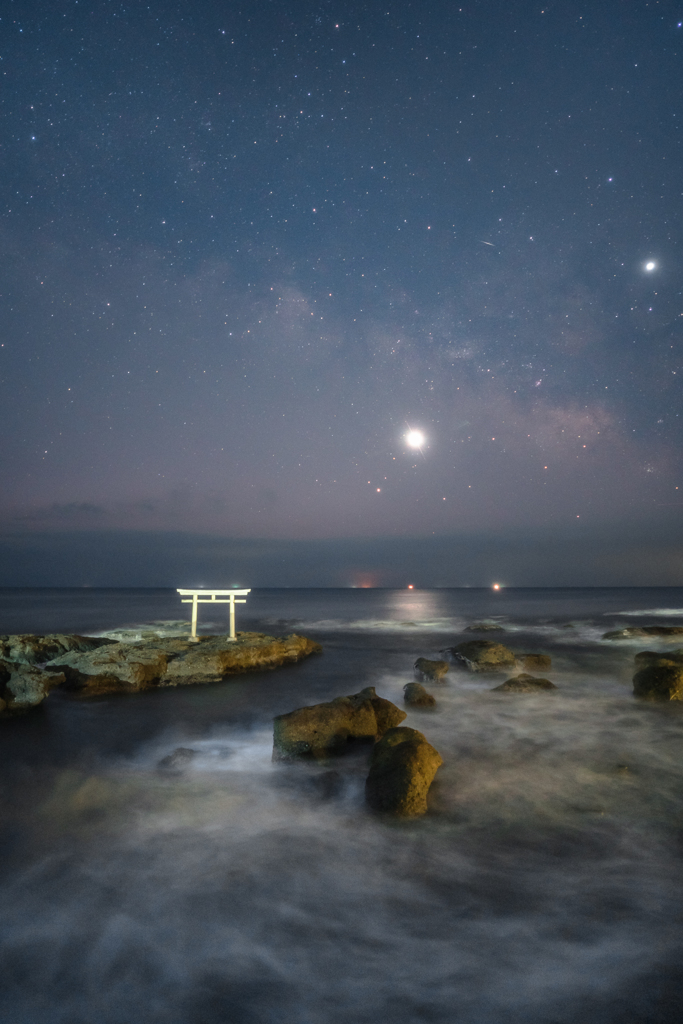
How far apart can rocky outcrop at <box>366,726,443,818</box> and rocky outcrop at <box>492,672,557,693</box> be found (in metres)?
6.83

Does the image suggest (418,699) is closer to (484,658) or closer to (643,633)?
(484,658)

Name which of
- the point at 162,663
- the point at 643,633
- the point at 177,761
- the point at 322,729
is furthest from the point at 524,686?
the point at 643,633

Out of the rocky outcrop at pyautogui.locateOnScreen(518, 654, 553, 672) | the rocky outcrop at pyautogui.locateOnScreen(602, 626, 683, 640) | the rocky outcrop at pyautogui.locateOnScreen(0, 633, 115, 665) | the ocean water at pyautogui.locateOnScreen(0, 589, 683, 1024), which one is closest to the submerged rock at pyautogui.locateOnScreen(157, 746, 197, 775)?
the ocean water at pyautogui.locateOnScreen(0, 589, 683, 1024)

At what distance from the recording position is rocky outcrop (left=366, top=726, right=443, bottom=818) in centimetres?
610

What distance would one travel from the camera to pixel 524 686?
42.1ft

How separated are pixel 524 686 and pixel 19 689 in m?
12.2

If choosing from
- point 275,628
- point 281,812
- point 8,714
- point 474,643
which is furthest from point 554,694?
point 275,628

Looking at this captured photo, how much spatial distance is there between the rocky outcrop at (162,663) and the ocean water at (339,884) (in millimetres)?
3455

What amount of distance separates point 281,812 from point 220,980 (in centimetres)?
279

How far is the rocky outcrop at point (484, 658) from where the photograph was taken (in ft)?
50.8

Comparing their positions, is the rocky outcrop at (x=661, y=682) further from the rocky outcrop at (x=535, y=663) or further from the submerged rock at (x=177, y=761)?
the submerged rock at (x=177, y=761)

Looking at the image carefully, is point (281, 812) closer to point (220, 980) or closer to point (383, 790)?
point (383, 790)

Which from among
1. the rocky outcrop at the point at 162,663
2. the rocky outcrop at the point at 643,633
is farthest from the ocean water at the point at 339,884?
the rocky outcrop at the point at 643,633

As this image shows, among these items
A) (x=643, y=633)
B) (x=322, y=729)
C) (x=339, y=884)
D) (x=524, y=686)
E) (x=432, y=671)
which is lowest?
(x=643, y=633)
